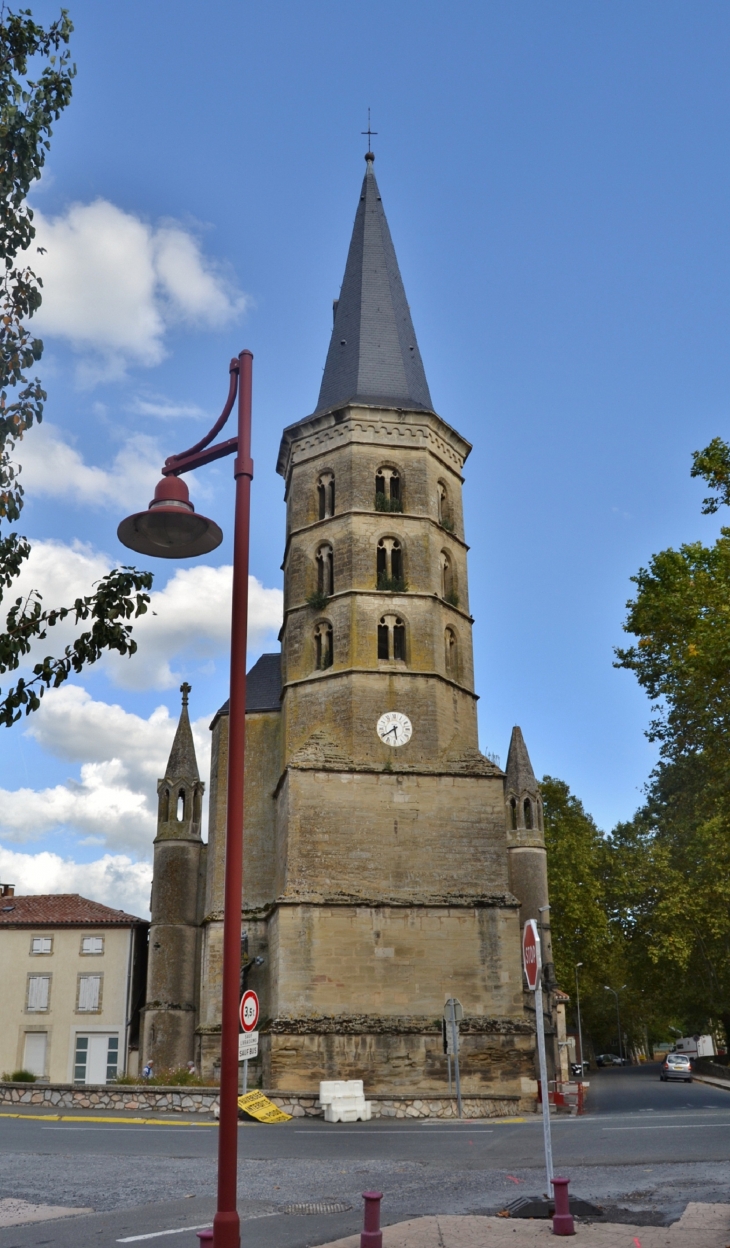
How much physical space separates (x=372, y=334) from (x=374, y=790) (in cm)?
1632

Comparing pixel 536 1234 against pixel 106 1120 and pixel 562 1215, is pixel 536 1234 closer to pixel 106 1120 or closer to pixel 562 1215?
pixel 562 1215

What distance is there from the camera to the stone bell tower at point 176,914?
1262 inches

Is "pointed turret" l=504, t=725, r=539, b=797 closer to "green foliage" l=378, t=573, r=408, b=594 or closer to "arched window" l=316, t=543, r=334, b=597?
"green foliage" l=378, t=573, r=408, b=594

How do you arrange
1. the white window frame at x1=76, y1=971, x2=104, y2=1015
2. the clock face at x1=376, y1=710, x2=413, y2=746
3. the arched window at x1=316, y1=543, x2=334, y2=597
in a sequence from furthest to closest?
the white window frame at x1=76, y1=971, x2=104, y2=1015 < the arched window at x1=316, y1=543, x2=334, y2=597 < the clock face at x1=376, y1=710, x2=413, y2=746

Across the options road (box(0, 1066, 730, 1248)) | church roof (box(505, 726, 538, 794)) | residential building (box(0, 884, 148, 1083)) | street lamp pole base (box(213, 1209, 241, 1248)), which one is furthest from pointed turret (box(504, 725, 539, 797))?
street lamp pole base (box(213, 1209, 241, 1248))

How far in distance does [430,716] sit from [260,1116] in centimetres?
1629

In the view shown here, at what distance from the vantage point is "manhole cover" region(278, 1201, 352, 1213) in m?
9.93

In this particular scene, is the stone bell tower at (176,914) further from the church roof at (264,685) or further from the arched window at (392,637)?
the arched window at (392,637)

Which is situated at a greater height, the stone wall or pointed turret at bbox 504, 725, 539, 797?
pointed turret at bbox 504, 725, 539, 797

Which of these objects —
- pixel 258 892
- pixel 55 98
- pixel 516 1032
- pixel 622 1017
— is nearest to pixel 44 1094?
pixel 258 892

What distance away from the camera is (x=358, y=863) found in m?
29.0

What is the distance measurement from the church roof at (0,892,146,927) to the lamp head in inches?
1229

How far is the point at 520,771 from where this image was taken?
37.6 metres

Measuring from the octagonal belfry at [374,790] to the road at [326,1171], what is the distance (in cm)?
831
